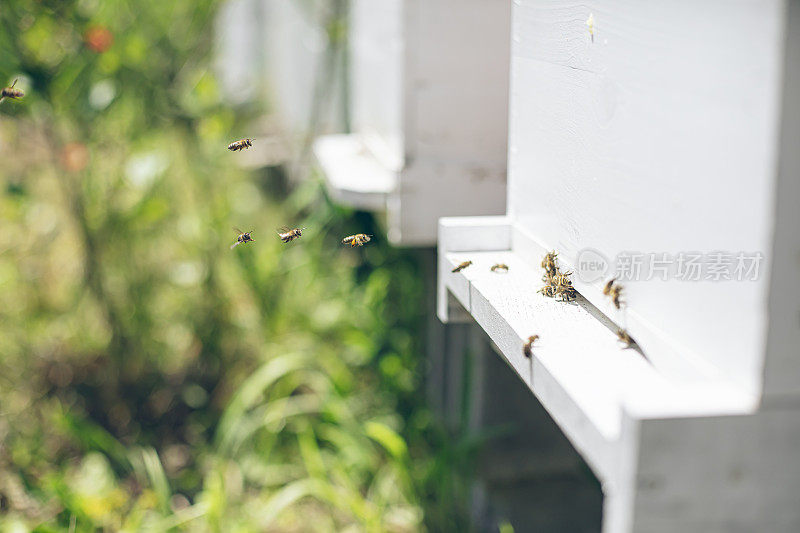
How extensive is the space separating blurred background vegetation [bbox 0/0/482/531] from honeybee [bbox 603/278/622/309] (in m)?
1.20

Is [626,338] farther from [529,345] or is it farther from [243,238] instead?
[243,238]

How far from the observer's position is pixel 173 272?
3273 mm

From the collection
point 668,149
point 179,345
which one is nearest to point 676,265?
point 668,149

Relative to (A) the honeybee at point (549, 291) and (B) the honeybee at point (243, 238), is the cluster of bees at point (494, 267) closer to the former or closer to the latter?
(A) the honeybee at point (549, 291)

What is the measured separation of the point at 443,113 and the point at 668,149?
4.34 feet

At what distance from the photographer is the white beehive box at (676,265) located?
0.77 metres

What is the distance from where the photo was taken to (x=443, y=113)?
2238 millimetres

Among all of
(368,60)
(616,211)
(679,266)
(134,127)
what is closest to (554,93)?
(616,211)

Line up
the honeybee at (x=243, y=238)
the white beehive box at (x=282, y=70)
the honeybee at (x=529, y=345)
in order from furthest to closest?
the white beehive box at (x=282, y=70) < the honeybee at (x=243, y=238) < the honeybee at (x=529, y=345)

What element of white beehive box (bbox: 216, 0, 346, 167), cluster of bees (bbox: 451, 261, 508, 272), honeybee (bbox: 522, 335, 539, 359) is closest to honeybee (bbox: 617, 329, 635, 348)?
honeybee (bbox: 522, 335, 539, 359)

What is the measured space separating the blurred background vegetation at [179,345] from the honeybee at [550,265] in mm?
1022

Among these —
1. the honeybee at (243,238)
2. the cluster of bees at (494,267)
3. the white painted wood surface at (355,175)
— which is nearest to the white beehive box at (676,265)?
the cluster of bees at (494,267)

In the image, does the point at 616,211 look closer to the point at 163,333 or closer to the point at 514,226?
the point at 514,226

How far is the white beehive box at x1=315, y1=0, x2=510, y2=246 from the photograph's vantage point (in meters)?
2.18
